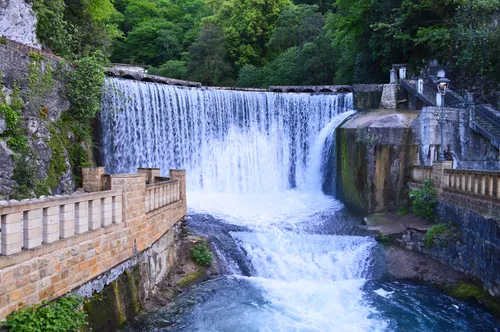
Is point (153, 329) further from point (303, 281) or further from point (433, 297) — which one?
point (433, 297)

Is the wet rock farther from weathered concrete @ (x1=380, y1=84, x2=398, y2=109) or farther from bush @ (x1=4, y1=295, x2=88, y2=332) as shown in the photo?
weathered concrete @ (x1=380, y1=84, x2=398, y2=109)

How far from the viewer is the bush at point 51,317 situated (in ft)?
16.4

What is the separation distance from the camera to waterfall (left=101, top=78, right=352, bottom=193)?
65.1 feet

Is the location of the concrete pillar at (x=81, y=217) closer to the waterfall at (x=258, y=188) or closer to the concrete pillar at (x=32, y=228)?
the concrete pillar at (x=32, y=228)

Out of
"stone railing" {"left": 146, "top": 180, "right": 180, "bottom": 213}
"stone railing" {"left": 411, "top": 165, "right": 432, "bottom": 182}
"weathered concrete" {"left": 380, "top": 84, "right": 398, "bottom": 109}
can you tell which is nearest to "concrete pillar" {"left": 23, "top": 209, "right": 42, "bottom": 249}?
"stone railing" {"left": 146, "top": 180, "right": 180, "bottom": 213}

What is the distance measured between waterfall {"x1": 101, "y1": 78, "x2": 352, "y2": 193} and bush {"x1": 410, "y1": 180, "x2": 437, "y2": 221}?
8.24m

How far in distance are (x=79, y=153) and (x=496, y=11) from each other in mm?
20610

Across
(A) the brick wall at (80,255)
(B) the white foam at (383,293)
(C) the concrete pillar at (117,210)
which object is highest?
(C) the concrete pillar at (117,210)

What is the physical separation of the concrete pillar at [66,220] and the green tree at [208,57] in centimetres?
3096

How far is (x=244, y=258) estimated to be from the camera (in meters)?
12.6

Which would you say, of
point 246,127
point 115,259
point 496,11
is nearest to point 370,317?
point 115,259

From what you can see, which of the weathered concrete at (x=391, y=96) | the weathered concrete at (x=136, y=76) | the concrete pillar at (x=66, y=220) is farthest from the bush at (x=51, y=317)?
the weathered concrete at (x=391, y=96)

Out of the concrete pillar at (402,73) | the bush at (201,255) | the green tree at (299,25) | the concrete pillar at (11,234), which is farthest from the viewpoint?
the green tree at (299,25)

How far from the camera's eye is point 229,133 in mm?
22781
